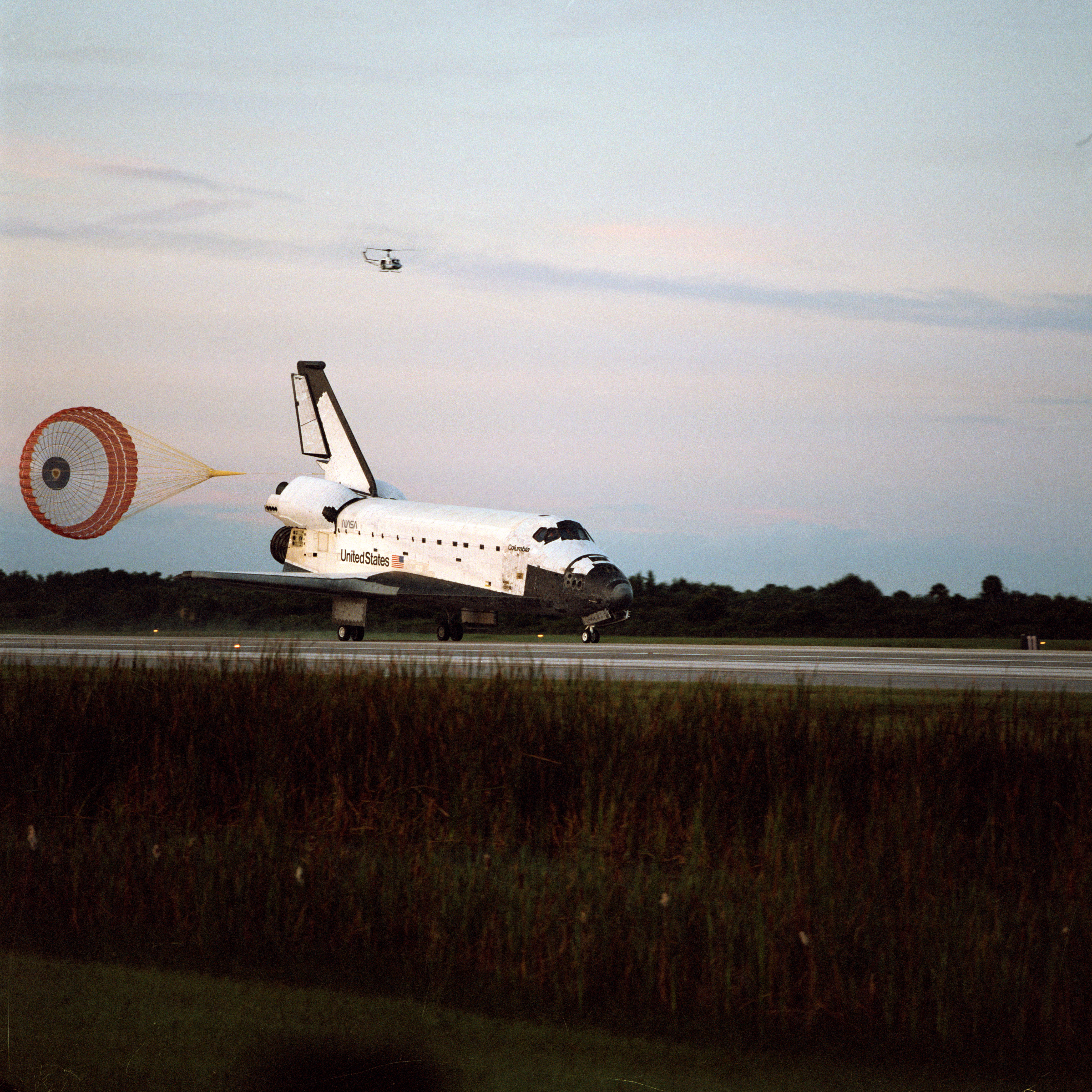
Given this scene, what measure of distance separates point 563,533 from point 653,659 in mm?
7549

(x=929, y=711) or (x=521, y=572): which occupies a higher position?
(x=521, y=572)

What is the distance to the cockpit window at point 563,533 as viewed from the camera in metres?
30.3

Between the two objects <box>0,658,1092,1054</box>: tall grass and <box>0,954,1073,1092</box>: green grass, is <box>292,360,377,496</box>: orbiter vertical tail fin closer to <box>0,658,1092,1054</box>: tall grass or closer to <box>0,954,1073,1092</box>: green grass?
<box>0,658,1092,1054</box>: tall grass

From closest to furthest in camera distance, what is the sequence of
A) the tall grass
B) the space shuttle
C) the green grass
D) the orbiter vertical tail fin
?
the green grass
the tall grass
the space shuttle
the orbiter vertical tail fin

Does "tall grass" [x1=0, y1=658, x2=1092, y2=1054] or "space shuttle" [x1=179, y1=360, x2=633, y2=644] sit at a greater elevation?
"space shuttle" [x1=179, y1=360, x2=633, y2=644]

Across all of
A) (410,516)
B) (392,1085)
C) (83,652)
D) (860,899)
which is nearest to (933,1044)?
(860,899)

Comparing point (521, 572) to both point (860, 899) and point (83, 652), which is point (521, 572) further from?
point (860, 899)

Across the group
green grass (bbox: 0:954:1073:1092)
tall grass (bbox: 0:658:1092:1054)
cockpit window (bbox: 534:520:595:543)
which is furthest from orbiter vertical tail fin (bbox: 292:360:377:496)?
green grass (bbox: 0:954:1073:1092)

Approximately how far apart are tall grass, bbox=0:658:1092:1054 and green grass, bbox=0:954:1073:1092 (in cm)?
25

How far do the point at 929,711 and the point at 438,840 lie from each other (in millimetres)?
5779

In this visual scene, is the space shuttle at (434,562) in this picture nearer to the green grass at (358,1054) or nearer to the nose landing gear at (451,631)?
the nose landing gear at (451,631)

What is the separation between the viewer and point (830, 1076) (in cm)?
453

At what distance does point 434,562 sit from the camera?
107 feet

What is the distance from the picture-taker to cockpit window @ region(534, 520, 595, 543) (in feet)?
99.6
